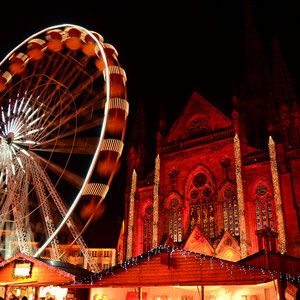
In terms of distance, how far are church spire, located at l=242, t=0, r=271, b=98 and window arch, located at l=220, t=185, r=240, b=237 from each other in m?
14.5

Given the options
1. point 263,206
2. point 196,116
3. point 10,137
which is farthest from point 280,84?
point 10,137

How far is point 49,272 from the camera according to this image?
19.1m

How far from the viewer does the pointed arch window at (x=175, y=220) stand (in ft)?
113

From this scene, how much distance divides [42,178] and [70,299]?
8.01 m

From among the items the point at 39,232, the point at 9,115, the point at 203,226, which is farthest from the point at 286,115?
the point at 39,232

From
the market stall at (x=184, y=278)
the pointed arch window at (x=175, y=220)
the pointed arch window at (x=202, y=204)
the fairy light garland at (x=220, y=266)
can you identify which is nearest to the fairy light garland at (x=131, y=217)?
the pointed arch window at (x=175, y=220)

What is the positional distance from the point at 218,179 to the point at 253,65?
2069cm

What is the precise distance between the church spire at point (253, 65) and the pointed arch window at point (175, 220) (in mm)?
17056

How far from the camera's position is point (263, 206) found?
99.8ft

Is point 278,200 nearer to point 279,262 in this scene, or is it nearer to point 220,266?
point 279,262

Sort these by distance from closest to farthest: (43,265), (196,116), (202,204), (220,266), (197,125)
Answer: (220,266), (43,265), (202,204), (197,125), (196,116)

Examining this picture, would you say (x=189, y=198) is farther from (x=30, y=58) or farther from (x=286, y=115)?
(x=30, y=58)

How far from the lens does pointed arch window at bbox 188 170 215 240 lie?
33.1 m

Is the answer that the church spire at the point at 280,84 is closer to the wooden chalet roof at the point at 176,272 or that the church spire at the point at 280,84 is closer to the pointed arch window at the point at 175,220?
the pointed arch window at the point at 175,220
